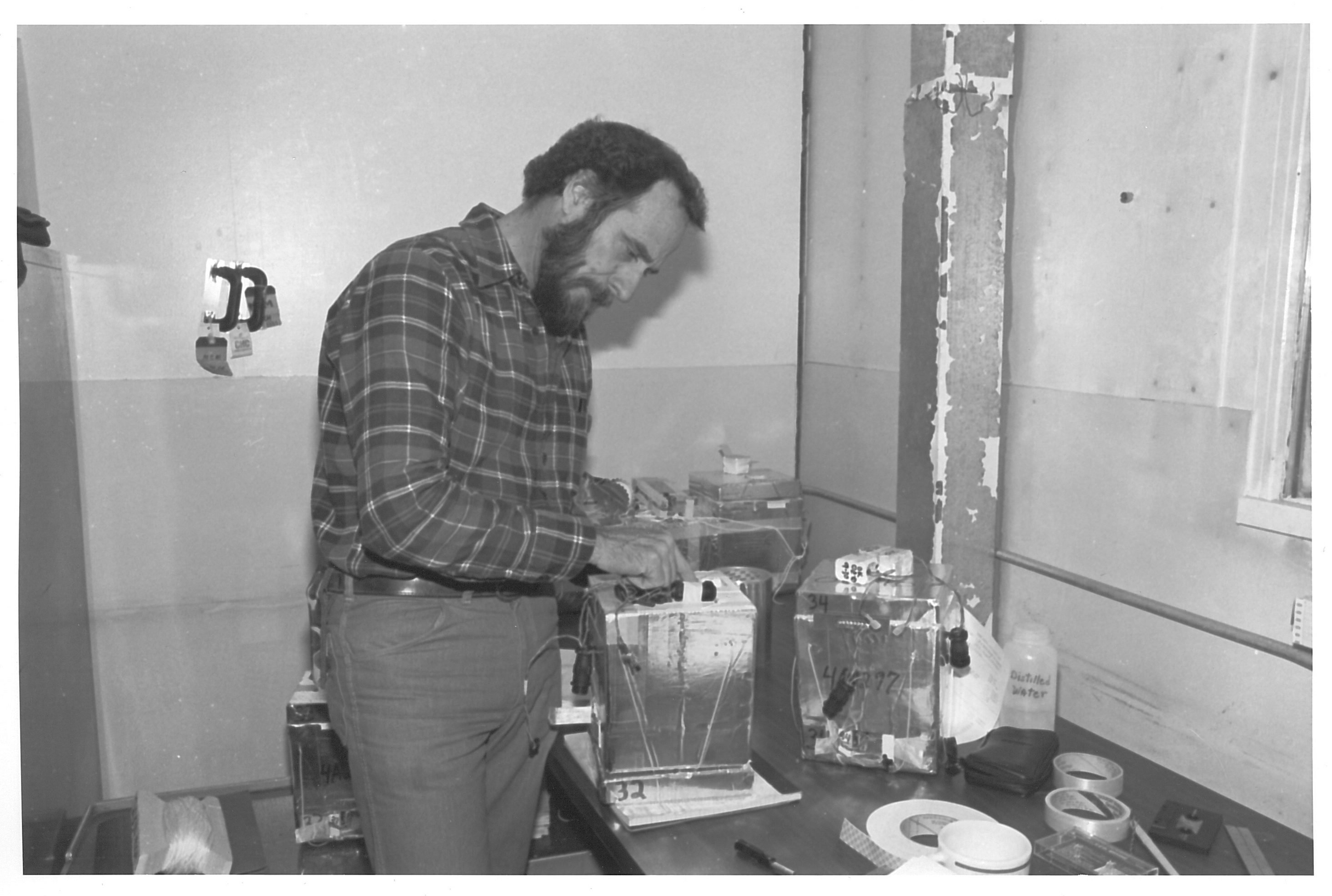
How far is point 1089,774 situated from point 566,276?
1.10 metres

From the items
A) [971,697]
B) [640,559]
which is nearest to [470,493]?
[640,559]

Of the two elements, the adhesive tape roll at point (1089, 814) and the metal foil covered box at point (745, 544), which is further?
the metal foil covered box at point (745, 544)

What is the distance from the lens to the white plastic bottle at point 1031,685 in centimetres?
181

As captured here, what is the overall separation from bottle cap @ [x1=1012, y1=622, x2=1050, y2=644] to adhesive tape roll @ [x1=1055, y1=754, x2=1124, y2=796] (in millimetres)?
253

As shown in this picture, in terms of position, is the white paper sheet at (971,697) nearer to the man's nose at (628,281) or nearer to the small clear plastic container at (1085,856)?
the small clear plastic container at (1085,856)

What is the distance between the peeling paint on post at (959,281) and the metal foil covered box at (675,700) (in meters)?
0.75

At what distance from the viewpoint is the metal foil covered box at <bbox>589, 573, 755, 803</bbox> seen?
1499 mm

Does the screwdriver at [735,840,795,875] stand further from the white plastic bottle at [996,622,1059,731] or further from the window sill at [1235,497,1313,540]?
the window sill at [1235,497,1313,540]

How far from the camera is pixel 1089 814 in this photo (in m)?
1.44

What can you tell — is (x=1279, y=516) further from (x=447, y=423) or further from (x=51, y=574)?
(x=51, y=574)

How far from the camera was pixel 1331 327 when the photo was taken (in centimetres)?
130

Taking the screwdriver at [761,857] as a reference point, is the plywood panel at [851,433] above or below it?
above

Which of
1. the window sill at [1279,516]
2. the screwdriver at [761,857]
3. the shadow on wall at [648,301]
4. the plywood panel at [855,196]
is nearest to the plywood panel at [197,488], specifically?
the shadow on wall at [648,301]

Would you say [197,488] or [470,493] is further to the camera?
[197,488]
